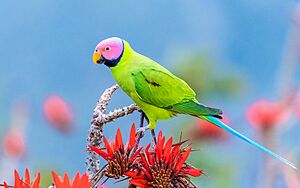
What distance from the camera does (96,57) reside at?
0.57 meters

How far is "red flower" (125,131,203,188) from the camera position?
1.69 feet

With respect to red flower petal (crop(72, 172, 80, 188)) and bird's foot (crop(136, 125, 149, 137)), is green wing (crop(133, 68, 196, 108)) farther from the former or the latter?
red flower petal (crop(72, 172, 80, 188))

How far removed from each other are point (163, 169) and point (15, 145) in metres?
0.97

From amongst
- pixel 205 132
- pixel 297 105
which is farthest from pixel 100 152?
pixel 205 132

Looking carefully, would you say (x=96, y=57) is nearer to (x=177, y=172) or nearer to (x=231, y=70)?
(x=177, y=172)

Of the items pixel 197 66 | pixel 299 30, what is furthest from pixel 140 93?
pixel 197 66

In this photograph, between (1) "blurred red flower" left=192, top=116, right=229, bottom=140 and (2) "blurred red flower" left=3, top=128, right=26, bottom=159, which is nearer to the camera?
(2) "blurred red flower" left=3, top=128, right=26, bottom=159

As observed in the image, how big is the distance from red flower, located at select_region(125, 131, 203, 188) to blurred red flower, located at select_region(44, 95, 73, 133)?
3.51ft

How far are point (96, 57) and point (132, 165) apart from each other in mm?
97

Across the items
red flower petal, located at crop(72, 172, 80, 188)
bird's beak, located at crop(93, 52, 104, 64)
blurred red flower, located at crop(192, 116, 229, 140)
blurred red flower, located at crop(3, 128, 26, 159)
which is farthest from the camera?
blurred red flower, located at crop(192, 116, 229, 140)

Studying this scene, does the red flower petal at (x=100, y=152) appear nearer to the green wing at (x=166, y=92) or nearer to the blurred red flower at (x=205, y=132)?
the green wing at (x=166, y=92)

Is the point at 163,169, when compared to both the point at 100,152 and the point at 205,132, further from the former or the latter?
the point at 205,132

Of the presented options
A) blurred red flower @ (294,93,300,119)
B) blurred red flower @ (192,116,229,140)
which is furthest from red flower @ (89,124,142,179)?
blurred red flower @ (192,116,229,140)

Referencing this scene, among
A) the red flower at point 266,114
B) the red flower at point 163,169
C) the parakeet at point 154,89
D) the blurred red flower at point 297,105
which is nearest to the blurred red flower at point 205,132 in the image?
the red flower at point 266,114
